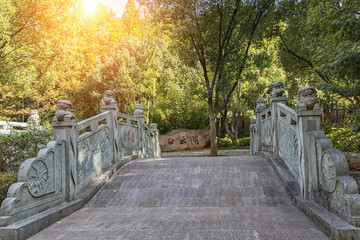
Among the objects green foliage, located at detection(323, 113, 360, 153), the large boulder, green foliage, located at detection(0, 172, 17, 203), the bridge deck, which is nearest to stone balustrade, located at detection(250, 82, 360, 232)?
the bridge deck

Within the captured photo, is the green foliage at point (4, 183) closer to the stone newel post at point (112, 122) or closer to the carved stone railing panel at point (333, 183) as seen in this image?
the stone newel post at point (112, 122)

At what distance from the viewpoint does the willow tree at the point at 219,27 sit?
11.1 meters

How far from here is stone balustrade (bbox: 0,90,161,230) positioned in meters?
3.04

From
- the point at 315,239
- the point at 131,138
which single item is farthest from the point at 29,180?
the point at 131,138

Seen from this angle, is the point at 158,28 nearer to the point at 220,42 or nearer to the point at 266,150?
the point at 220,42

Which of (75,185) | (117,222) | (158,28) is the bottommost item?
(117,222)

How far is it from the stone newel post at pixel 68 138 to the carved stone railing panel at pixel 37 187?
8 centimetres

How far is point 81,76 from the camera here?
81.9 ft

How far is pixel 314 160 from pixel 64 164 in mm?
3532

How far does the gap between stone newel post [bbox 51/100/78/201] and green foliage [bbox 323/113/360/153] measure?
5777 millimetres

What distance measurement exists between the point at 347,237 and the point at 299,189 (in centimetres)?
158

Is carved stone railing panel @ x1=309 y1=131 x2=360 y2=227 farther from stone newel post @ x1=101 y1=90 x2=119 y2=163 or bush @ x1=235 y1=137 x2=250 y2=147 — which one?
bush @ x1=235 y1=137 x2=250 y2=147

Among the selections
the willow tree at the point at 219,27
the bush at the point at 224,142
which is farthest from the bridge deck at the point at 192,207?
the bush at the point at 224,142

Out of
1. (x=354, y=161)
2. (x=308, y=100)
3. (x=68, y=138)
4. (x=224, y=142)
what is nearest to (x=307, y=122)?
(x=308, y=100)
